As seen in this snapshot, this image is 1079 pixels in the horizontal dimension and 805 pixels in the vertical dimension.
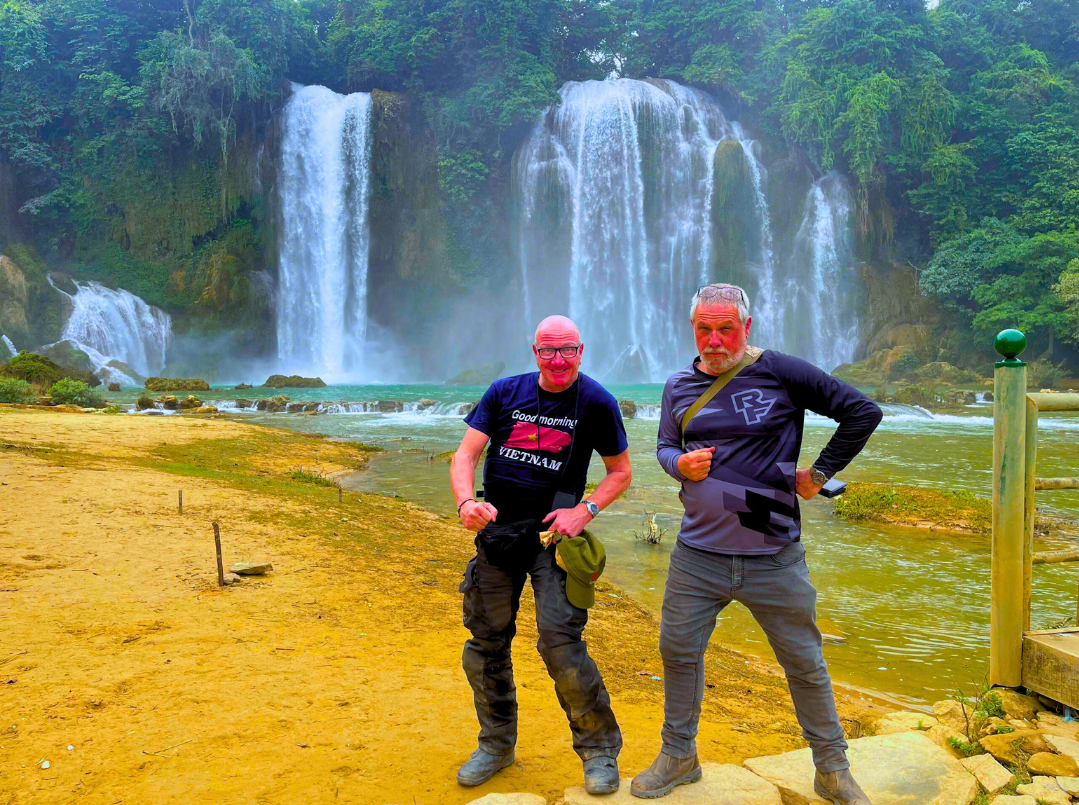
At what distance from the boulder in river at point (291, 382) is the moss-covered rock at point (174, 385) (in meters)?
3.05

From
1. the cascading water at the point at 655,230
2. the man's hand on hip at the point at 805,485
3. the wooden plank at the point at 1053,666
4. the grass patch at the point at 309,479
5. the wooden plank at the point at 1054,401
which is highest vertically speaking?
the cascading water at the point at 655,230

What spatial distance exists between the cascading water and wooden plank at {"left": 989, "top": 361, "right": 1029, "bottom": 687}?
1322 inches

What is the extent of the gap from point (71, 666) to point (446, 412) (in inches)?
797

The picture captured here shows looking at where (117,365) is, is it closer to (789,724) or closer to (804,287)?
(804,287)

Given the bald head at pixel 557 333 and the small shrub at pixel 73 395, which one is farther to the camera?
the small shrub at pixel 73 395

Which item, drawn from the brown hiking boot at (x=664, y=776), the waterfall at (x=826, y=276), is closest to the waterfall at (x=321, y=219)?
the waterfall at (x=826, y=276)

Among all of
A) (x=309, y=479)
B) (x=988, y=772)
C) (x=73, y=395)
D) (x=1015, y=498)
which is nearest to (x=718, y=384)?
(x=1015, y=498)

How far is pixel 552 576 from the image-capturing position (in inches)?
110

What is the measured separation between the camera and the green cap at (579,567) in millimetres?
2717

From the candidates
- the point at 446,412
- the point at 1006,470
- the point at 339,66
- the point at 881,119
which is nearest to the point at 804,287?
the point at 881,119

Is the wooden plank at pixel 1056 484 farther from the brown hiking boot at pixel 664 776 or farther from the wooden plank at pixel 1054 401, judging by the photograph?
→ the brown hiking boot at pixel 664 776

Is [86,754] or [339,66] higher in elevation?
[339,66]

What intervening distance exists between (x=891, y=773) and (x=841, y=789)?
369 millimetres

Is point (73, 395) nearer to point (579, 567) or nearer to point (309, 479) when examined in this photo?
point (309, 479)
